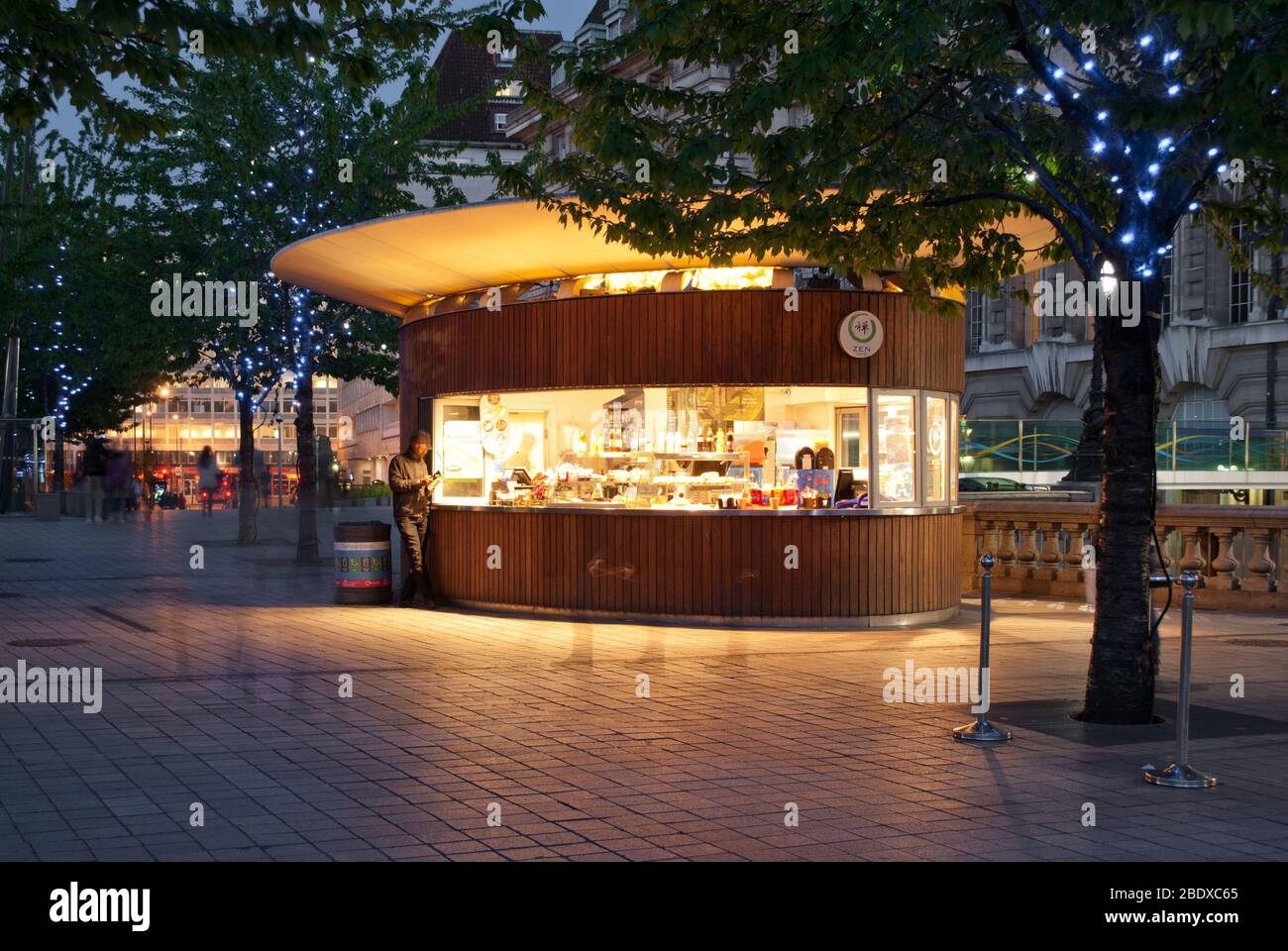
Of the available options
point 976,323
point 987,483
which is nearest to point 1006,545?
point 987,483

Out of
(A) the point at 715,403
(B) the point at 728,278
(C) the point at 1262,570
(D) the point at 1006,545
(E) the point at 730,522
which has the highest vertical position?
(B) the point at 728,278

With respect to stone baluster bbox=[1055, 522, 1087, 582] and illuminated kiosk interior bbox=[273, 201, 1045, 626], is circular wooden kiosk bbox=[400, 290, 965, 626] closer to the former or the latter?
illuminated kiosk interior bbox=[273, 201, 1045, 626]

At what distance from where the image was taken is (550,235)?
50.0 ft

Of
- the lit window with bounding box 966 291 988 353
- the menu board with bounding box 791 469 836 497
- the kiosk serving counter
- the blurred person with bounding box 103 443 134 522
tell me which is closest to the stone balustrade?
the kiosk serving counter

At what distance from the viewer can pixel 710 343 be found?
52.4ft

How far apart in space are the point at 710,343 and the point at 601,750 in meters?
7.65

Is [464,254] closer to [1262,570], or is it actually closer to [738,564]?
[738,564]

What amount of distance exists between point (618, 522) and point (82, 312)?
726 inches

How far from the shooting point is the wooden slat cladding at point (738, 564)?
15828mm

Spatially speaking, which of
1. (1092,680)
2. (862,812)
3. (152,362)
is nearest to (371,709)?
(862,812)

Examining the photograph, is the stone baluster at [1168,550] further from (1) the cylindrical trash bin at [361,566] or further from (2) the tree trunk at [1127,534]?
(1) the cylindrical trash bin at [361,566]

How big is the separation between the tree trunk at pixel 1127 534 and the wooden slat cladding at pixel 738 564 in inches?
227

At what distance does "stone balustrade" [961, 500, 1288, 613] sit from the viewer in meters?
17.7

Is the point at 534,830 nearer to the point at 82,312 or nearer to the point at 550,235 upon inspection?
the point at 550,235
